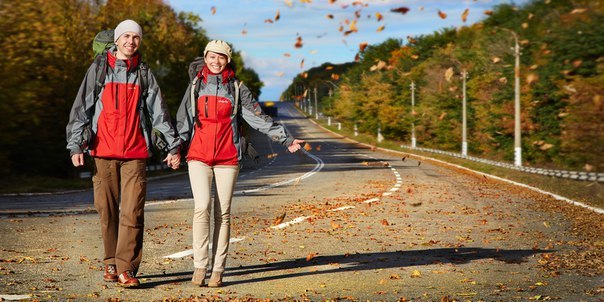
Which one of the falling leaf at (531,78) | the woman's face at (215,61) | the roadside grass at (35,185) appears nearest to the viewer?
the woman's face at (215,61)

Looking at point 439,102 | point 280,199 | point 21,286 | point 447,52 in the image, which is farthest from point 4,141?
point 447,52

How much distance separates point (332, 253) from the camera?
10062mm

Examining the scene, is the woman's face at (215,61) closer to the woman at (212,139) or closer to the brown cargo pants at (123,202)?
the woman at (212,139)

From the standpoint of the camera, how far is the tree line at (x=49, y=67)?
2519 centimetres

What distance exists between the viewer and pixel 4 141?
1067 inches

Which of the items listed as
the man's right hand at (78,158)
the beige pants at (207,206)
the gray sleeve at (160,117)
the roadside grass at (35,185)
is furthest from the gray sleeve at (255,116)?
the roadside grass at (35,185)

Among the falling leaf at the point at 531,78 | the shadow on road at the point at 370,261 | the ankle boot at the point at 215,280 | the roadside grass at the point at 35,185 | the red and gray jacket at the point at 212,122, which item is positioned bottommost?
the roadside grass at the point at 35,185

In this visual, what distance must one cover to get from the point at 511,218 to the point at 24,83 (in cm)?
1592

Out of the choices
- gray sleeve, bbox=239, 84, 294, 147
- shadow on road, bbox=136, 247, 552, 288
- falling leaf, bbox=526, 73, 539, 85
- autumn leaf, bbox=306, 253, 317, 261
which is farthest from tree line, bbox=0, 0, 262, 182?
falling leaf, bbox=526, 73, 539, 85

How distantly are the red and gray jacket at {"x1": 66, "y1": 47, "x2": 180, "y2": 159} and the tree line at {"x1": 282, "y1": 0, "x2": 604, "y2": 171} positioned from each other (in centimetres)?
1787

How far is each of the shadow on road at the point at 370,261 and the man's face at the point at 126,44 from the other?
6.45ft

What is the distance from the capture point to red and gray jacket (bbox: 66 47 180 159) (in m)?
7.43

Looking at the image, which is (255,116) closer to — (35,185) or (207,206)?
(207,206)

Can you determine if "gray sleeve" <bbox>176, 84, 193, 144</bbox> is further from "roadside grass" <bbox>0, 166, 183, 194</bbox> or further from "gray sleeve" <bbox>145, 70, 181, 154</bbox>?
"roadside grass" <bbox>0, 166, 183, 194</bbox>
